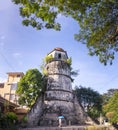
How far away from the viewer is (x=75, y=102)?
3994cm

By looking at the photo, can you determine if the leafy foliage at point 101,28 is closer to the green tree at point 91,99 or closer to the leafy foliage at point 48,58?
the leafy foliage at point 48,58

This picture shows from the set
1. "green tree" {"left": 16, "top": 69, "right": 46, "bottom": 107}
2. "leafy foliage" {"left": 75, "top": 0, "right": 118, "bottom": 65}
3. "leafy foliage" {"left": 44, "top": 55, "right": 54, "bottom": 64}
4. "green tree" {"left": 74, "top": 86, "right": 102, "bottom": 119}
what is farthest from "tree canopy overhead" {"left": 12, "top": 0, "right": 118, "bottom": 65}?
"green tree" {"left": 74, "top": 86, "right": 102, "bottom": 119}

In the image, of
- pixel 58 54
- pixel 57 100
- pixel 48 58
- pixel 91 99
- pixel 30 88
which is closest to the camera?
pixel 30 88

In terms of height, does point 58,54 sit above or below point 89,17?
above

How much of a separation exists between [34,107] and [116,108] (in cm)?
1669

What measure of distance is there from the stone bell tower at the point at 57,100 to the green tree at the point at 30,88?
4.48 ft

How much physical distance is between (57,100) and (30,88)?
19.8 feet

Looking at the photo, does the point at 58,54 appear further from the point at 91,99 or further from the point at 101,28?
the point at 101,28

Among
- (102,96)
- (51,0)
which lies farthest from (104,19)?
(102,96)

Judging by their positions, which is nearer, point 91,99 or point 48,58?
point 48,58

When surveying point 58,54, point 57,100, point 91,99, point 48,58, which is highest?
point 58,54

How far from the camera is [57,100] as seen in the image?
3791 centimetres

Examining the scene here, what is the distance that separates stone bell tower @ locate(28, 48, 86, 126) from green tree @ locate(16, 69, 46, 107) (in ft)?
4.48

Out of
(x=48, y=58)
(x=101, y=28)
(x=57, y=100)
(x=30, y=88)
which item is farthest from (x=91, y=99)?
(x=101, y=28)
